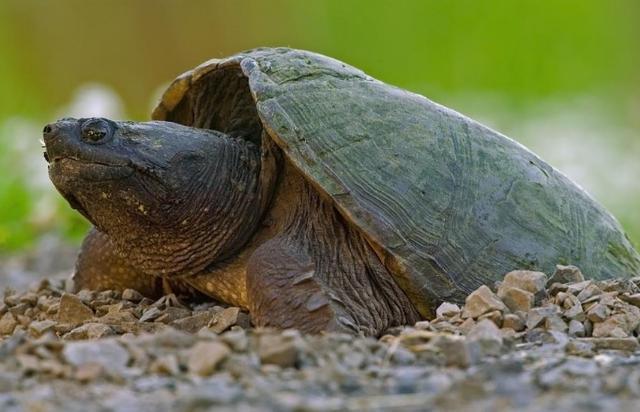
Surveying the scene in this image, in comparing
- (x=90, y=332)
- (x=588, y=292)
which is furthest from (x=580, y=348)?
(x=90, y=332)

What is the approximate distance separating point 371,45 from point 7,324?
13.0m

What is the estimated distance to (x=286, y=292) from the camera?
384cm

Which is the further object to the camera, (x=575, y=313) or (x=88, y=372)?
(x=575, y=313)

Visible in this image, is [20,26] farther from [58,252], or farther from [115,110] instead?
[58,252]

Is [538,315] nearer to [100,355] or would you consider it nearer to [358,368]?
[358,368]

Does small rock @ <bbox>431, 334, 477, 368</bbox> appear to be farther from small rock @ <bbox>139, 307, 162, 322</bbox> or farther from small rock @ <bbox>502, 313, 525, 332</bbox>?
small rock @ <bbox>139, 307, 162, 322</bbox>

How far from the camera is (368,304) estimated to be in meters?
3.95

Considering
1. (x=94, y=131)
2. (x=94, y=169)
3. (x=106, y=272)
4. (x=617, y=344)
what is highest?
(x=94, y=131)

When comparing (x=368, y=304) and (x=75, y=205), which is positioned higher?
(x=75, y=205)

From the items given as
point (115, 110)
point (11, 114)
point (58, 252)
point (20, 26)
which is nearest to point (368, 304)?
point (58, 252)

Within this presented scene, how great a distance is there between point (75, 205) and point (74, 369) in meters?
1.63

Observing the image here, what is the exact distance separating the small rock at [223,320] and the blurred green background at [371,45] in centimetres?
962

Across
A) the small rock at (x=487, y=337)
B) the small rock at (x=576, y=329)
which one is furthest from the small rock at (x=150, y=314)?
the small rock at (x=576, y=329)

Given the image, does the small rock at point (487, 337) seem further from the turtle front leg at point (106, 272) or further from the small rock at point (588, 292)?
the turtle front leg at point (106, 272)
